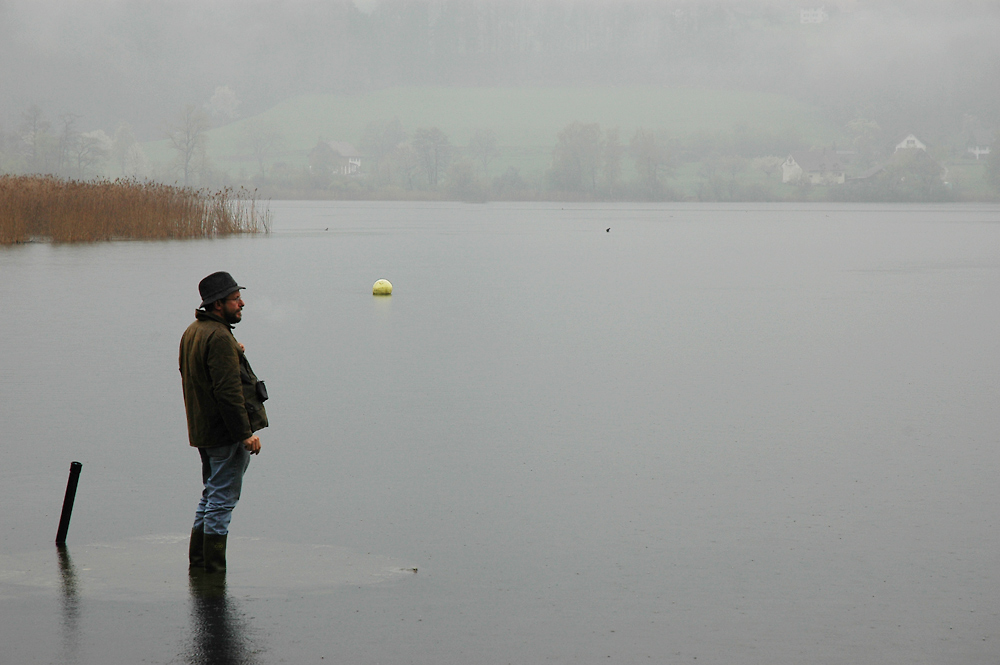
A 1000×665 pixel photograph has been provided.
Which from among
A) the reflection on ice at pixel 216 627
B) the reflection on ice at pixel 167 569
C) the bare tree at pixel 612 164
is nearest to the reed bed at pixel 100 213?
A: the reflection on ice at pixel 167 569

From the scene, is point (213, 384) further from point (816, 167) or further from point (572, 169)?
point (816, 167)

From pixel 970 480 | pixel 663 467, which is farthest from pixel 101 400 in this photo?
pixel 970 480

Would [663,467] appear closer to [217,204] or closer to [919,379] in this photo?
[919,379]

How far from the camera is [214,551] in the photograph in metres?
6.10

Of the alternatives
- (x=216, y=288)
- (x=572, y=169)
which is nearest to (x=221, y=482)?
(x=216, y=288)

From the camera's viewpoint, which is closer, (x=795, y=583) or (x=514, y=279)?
(x=795, y=583)

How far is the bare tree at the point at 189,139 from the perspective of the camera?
134875 mm

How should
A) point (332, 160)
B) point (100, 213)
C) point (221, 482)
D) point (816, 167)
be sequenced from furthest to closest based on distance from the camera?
point (816, 167)
point (332, 160)
point (100, 213)
point (221, 482)

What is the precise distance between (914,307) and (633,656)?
17.0 m

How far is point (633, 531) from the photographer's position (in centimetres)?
699

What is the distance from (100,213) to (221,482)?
3371 centimetres

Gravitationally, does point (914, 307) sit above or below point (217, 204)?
below

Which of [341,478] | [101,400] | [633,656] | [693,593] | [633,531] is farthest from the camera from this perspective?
[101,400]

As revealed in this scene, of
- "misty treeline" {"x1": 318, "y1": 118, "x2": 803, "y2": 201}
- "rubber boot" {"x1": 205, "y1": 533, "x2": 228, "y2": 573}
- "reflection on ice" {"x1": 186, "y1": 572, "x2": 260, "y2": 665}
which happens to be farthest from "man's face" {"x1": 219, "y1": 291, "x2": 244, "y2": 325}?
"misty treeline" {"x1": 318, "y1": 118, "x2": 803, "y2": 201}
